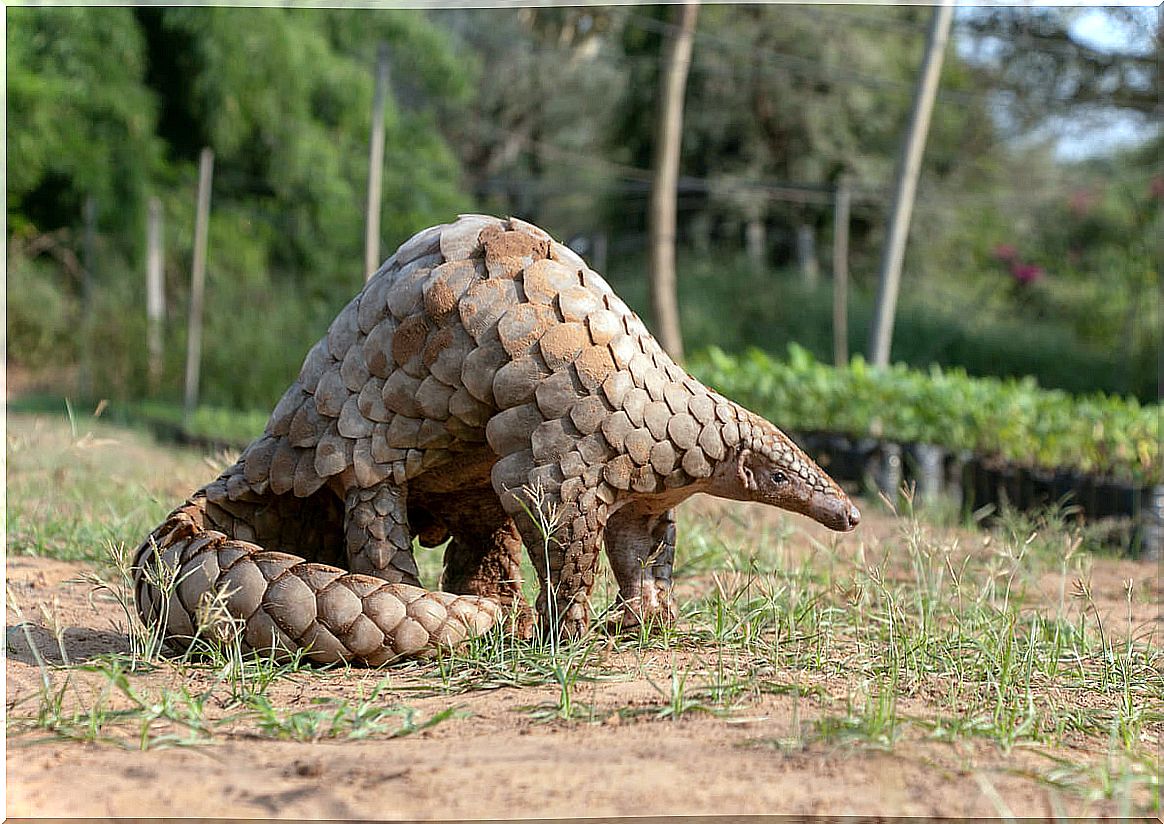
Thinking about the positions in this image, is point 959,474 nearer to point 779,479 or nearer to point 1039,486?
point 1039,486

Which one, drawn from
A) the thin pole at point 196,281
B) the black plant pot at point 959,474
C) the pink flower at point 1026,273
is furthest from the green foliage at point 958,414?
the pink flower at point 1026,273

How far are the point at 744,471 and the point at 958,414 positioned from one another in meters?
4.94

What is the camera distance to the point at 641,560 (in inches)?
128

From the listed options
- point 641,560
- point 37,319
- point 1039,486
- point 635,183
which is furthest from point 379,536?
point 635,183

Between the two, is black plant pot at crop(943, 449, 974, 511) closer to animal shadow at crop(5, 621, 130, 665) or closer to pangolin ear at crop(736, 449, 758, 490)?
pangolin ear at crop(736, 449, 758, 490)

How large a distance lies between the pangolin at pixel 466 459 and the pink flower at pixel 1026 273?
57.7ft

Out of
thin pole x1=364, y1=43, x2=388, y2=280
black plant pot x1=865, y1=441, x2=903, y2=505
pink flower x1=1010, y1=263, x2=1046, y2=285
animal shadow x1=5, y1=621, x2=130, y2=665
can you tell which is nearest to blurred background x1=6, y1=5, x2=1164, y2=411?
pink flower x1=1010, y1=263, x2=1046, y2=285

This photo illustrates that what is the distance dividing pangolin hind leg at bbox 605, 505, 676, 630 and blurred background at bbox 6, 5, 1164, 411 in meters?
10.2

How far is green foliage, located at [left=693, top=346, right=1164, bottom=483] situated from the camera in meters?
7.02

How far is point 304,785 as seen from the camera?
6.63 feet

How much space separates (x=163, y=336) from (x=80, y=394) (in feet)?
5.07

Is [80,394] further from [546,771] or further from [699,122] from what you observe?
[546,771]

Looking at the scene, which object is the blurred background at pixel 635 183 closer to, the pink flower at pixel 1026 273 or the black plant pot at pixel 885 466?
the pink flower at pixel 1026 273

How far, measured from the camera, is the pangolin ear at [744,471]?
3102 millimetres
